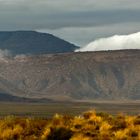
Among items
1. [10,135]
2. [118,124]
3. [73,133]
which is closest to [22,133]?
[10,135]

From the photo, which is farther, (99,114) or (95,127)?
(99,114)

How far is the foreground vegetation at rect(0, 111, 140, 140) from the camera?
981 inches

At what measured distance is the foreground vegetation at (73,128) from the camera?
24.9 meters

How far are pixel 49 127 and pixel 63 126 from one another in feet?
2.63

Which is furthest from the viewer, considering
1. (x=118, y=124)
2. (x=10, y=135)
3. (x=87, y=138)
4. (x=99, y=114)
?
(x=99, y=114)

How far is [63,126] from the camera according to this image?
26547 millimetres

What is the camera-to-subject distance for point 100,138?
2459 cm

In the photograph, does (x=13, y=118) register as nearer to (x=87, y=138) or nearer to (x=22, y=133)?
(x=22, y=133)

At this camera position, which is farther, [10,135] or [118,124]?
[118,124]

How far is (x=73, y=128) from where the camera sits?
26.1m

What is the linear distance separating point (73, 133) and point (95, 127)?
151cm

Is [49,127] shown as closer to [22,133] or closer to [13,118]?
[22,133]

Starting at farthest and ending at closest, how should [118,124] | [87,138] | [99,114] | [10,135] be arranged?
[99,114] → [118,124] → [10,135] → [87,138]

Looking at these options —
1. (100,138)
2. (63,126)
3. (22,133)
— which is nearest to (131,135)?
(100,138)
